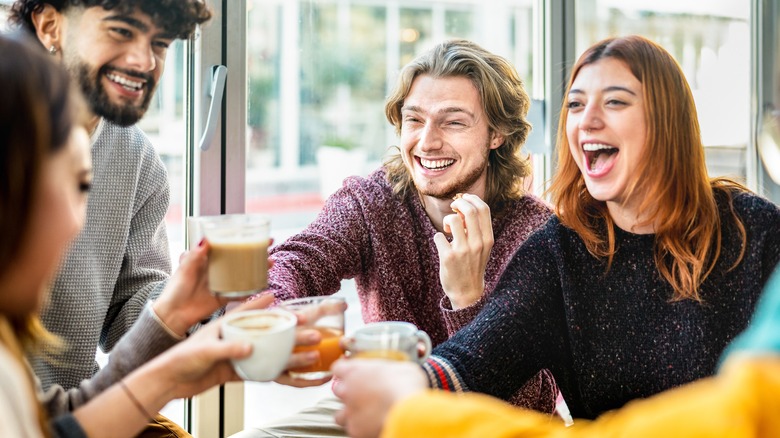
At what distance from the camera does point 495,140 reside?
6.68ft

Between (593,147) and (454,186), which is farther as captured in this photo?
(454,186)

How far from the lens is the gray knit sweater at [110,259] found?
5.09ft

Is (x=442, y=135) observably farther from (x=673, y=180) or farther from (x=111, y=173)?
(x=111, y=173)

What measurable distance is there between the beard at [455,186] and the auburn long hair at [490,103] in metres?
0.06

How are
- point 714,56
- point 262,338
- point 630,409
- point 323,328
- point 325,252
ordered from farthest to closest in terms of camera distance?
point 714,56 < point 325,252 < point 323,328 < point 262,338 < point 630,409

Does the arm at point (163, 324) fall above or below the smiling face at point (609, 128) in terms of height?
below

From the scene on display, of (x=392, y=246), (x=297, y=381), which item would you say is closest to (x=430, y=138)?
(x=392, y=246)

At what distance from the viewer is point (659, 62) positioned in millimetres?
1454

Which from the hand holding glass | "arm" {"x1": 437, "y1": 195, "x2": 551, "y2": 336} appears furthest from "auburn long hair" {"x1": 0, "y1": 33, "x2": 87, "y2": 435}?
"arm" {"x1": 437, "y1": 195, "x2": 551, "y2": 336}

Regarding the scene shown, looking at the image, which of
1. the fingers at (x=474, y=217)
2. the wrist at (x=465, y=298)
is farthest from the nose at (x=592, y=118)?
the wrist at (x=465, y=298)

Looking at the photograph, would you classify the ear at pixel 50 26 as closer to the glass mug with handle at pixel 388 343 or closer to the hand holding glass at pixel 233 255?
the hand holding glass at pixel 233 255

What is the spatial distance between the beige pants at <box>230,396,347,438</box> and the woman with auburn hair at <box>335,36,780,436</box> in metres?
0.40

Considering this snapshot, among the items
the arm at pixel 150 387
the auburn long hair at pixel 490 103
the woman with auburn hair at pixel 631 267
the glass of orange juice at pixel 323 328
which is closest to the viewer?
the arm at pixel 150 387

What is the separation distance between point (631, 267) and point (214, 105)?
120 centimetres
